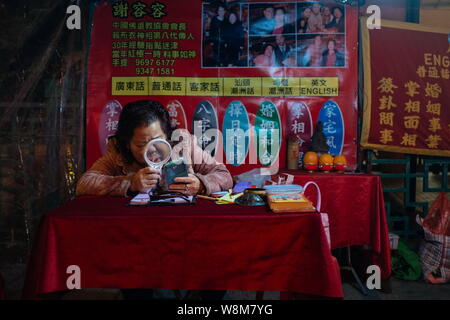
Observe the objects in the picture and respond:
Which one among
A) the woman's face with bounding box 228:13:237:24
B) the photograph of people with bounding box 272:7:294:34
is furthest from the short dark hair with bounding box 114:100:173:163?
the photograph of people with bounding box 272:7:294:34

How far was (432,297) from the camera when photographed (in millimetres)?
3004

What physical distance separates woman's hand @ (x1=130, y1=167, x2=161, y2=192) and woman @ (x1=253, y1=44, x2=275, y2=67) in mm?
1964

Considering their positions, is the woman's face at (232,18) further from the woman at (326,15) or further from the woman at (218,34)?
the woman at (326,15)

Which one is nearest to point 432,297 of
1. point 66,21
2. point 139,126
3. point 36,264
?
point 139,126

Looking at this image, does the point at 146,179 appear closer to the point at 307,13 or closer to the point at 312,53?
the point at 312,53

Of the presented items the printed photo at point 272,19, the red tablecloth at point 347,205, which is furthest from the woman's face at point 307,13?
the red tablecloth at point 347,205

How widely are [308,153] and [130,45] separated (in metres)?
2.10

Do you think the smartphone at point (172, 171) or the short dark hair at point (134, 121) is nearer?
the smartphone at point (172, 171)

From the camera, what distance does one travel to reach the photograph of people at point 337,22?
3.56 m

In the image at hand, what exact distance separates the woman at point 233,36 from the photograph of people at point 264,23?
0.40 ft

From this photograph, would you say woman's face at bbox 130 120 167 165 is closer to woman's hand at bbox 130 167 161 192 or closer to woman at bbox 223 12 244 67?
woman's hand at bbox 130 167 161 192

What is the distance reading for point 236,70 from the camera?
358cm

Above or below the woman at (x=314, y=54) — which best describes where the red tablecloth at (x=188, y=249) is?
below

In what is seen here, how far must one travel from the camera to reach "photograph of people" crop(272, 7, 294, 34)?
3.55 meters
